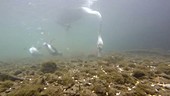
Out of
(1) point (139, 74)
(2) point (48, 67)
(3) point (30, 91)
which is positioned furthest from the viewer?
(2) point (48, 67)

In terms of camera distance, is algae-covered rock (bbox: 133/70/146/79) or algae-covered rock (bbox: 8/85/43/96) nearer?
algae-covered rock (bbox: 8/85/43/96)

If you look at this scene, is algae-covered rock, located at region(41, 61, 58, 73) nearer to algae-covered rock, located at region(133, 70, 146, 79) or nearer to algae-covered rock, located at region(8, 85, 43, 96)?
algae-covered rock, located at region(8, 85, 43, 96)

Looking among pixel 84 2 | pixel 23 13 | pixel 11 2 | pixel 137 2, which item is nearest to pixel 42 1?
pixel 11 2

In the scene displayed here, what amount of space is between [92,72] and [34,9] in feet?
110

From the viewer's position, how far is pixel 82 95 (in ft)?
18.8

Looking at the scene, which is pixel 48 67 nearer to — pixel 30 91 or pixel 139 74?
pixel 30 91

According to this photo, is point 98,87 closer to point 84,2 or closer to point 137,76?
point 137,76

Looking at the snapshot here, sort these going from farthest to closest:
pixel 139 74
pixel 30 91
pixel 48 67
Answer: pixel 48 67 < pixel 139 74 < pixel 30 91

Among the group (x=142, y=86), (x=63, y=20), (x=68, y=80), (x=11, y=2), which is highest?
(x=11, y=2)

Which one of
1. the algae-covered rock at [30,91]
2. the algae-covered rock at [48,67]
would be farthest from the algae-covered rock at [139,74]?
the algae-covered rock at [48,67]

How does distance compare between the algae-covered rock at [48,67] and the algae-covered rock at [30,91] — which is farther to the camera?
the algae-covered rock at [48,67]

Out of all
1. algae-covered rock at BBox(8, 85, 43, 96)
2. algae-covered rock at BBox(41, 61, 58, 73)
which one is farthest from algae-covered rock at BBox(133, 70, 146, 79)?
algae-covered rock at BBox(41, 61, 58, 73)

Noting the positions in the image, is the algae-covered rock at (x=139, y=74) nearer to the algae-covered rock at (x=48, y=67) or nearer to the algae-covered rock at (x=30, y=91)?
the algae-covered rock at (x=30, y=91)

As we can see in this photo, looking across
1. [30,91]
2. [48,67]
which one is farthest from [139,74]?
[48,67]
